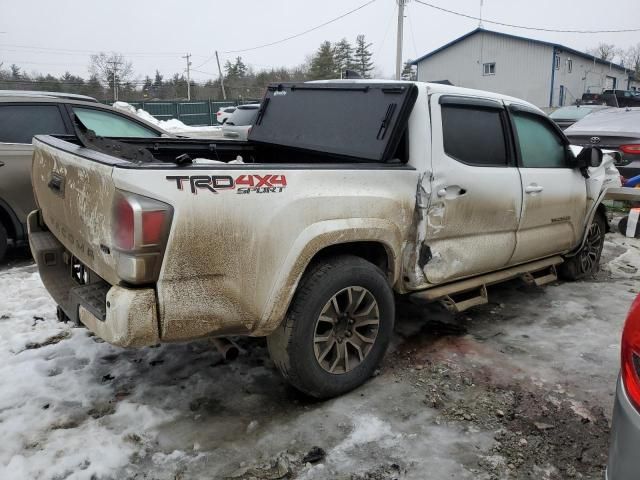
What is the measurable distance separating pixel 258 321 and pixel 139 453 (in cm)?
90

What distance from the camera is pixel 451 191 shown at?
3.68 m

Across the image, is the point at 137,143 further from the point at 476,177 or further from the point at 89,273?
the point at 476,177

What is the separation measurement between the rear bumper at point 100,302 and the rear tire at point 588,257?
14.8 feet

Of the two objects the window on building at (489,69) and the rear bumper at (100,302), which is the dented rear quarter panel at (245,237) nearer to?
the rear bumper at (100,302)

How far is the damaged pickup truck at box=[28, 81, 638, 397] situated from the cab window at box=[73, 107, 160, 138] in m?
1.83

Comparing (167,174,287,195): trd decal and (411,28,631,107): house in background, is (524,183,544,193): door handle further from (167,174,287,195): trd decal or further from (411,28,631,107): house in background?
(411,28,631,107): house in background

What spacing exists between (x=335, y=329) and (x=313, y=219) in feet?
2.42

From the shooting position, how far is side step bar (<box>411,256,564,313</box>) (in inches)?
152

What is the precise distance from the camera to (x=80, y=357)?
378cm

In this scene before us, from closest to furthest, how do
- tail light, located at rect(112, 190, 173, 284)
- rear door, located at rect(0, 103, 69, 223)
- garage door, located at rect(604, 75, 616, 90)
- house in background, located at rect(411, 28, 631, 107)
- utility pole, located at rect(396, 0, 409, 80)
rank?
tail light, located at rect(112, 190, 173, 284) → rear door, located at rect(0, 103, 69, 223) → utility pole, located at rect(396, 0, 409, 80) → house in background, located at rect(411, 28, 631, 107) → garage door, located at rect(604, 75, 616, 90)

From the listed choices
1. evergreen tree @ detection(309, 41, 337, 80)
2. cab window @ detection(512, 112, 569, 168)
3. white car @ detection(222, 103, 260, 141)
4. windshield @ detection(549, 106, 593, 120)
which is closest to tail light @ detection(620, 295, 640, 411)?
cab window @ detection(512, 112, 569, 168)

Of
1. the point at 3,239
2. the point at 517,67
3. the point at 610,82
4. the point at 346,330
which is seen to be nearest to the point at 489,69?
the point at 517,67

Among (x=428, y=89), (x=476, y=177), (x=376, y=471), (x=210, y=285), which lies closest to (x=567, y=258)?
(x=476, y=177)

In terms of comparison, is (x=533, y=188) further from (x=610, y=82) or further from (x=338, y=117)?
(x=610, y=82)
